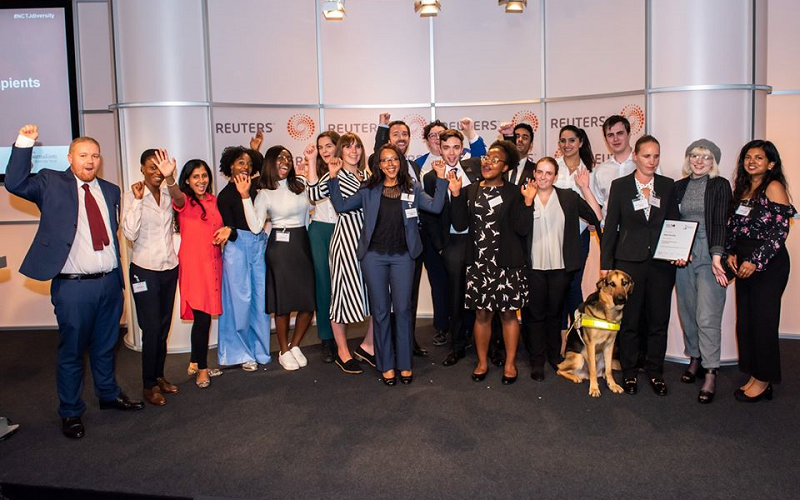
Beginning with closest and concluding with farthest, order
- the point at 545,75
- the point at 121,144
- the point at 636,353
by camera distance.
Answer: the point at 636,353, the point at 121,144, the point at 545,75

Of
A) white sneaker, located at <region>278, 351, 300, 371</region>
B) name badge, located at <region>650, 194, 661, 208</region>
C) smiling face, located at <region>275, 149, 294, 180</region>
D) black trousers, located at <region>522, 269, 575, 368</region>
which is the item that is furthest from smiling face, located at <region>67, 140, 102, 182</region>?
name badge, located at <region>650, 194, 661, 208</region>

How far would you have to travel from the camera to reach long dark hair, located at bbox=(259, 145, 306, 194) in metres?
5.19

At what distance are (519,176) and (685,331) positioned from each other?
1.72 m

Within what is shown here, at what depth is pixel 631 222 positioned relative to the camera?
4691 millimetres

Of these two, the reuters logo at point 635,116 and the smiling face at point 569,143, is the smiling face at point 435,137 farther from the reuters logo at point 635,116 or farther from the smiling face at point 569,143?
the reuters logo at point 635,116

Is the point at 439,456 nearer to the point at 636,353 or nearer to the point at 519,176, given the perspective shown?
the point at 636,353

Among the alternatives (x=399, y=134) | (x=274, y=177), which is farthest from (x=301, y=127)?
(x=274, y=177)

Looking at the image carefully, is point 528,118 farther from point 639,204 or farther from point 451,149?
point 639,204

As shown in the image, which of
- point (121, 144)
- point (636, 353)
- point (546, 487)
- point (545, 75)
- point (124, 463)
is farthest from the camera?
point (545, 75)

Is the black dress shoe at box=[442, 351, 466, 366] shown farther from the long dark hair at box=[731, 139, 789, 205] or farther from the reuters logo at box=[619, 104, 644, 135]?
the reuters logo at box=[619, 104, 644, 135]

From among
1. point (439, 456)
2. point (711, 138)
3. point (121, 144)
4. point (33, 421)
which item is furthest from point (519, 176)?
point (33, 421)

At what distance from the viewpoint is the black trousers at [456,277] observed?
5199mm

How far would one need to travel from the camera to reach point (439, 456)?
3.72 meters

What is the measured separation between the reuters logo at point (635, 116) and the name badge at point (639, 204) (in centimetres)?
157
